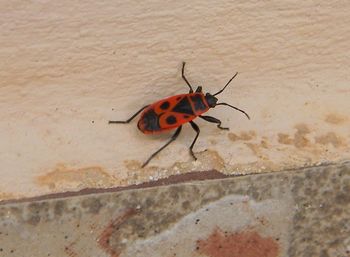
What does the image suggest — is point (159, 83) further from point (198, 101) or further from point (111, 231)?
point (111, 231)

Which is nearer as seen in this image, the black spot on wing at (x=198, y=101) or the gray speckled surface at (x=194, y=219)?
the gray speckled surface at (x=194, y=219)

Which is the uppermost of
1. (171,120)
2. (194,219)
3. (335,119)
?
(171,120)

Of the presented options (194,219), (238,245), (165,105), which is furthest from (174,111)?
(238,245)

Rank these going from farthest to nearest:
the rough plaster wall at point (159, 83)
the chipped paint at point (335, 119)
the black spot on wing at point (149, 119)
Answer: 1. the chipped paint at point (335, 119)
2. the black spot on wing at point (149, 119)
3. the rough plaster wall at point (159, 83)

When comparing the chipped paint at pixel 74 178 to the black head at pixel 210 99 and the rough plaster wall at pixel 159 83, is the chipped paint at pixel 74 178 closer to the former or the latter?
the rough plaster wall at pixel 159 83

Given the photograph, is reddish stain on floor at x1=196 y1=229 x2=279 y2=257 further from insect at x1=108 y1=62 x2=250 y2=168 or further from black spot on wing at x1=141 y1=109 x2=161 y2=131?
black spot on wing at x1=141 y1=109 x2=161 y2=131

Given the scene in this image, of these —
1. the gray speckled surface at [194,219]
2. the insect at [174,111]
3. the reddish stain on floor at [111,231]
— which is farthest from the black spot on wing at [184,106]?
the reddish stain on floor at [111,231]
